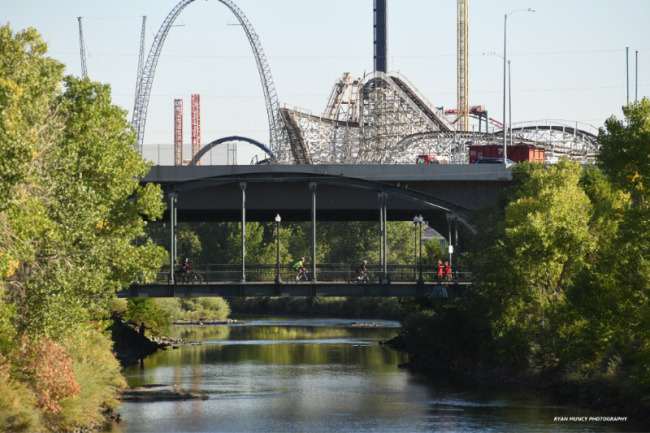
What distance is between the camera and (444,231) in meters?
76.2

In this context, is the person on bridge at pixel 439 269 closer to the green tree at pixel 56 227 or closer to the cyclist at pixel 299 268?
the cyclist at pixel 299 268

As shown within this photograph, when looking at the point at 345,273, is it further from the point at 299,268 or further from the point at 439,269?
the point at 439,269

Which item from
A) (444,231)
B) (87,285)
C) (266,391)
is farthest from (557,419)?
(444,231)

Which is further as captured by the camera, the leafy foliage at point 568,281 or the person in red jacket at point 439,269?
the person in red jacket at point 439,269

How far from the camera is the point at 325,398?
46906mm

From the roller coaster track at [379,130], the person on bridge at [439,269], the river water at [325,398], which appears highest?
the roller coaster track at [379,130]

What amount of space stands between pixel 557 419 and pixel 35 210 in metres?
23.4

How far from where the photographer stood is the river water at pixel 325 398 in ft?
130

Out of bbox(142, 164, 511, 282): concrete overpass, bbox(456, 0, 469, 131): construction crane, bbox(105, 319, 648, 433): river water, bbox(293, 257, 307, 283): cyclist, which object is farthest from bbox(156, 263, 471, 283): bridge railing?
bbox(456, 0, 469, 131): construction crane

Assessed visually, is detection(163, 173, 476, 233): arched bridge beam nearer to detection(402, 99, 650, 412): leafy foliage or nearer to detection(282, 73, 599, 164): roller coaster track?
detection(402, 99, 650, 412): leafy foliage

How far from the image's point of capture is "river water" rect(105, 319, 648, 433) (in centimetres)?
3972

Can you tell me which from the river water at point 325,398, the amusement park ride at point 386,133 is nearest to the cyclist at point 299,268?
the river water at point 325,398

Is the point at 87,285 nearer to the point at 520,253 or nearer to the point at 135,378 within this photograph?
the point at 135,378

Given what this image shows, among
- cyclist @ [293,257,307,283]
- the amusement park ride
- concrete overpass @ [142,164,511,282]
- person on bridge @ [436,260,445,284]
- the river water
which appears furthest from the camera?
the amusement park ride
